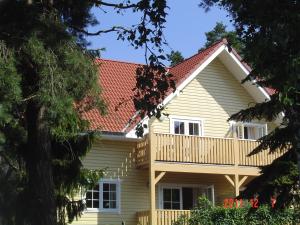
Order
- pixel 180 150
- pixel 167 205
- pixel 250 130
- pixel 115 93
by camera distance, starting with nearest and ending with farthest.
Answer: pixel 180 150 < pixel 167 205 < pixel 115 93 < pixel 250 130

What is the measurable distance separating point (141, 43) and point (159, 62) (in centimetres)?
50

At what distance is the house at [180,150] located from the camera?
85.6 feet

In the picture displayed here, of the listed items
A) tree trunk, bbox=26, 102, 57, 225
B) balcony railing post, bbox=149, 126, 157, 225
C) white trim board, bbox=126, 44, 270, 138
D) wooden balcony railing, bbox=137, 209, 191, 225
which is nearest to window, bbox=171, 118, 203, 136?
white trim board, bbox=126, 44, 270, 138

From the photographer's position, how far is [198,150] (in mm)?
26547

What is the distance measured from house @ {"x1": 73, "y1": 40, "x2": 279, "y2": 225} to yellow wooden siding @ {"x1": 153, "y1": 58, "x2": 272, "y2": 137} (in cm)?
4

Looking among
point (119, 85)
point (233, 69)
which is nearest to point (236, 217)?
point (233, 69)

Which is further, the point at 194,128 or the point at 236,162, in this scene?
the point at 194,128

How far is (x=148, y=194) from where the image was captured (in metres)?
27.6

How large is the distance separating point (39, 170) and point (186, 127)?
16276 millimetres

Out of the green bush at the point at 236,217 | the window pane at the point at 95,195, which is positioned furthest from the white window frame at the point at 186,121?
the green bush at the point at 236,217

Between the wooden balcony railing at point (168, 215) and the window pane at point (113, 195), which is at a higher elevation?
the window pane at point (113, 195)

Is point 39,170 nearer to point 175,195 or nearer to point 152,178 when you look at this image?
point 152,178

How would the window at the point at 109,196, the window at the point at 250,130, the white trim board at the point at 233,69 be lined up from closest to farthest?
1. the window at the point at 109,196
2. the white trim board at the point at 233,69
3. the window at the point at 250,130

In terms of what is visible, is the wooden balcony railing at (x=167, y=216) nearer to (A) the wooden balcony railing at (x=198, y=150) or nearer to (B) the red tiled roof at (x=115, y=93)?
(A) the wooden balcony railing at (x=198, y=150)
